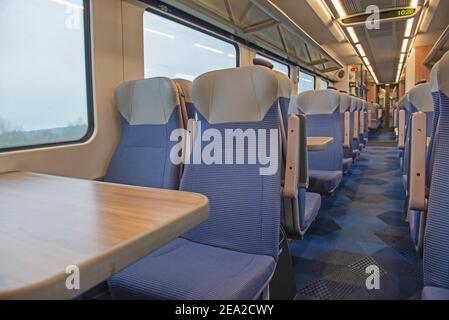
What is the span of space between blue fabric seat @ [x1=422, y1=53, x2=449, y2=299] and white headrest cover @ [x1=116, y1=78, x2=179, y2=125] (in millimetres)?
1255

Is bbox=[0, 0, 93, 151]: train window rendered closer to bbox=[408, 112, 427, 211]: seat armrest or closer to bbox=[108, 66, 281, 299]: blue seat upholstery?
bbox=[108, 66, 281, 299]: blue seat upholstery

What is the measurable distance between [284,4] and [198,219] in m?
3.82

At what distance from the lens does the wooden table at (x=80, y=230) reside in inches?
20.5

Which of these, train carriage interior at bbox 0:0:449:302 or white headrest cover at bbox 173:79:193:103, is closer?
train carriage interior at bbox 0:0:449:302

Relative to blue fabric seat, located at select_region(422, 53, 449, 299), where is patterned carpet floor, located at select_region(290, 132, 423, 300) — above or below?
below

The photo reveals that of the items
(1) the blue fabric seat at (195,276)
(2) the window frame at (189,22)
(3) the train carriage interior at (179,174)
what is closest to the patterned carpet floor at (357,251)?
(3) the train carriage interior at (179,174)

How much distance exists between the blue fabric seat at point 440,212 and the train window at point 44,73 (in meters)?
1.83

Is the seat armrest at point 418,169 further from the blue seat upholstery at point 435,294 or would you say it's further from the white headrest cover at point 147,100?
the white headrest cover at point 147,100

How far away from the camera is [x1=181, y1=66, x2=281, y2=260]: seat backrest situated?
1.31 m

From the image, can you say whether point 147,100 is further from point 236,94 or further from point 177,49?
point 177,49

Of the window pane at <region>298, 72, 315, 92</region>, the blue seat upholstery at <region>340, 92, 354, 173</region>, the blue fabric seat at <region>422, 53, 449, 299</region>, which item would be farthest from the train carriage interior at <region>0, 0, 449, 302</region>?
the window pane at <region>298, 72, 315, 92</region>

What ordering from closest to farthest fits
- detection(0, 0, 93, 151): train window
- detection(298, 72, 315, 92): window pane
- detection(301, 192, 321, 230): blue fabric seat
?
detection(0, 0, 93, 151): train window, detection(301, 192, 321, 230): blue fabric seat, detection(298, 72, 315, 92): window pane
